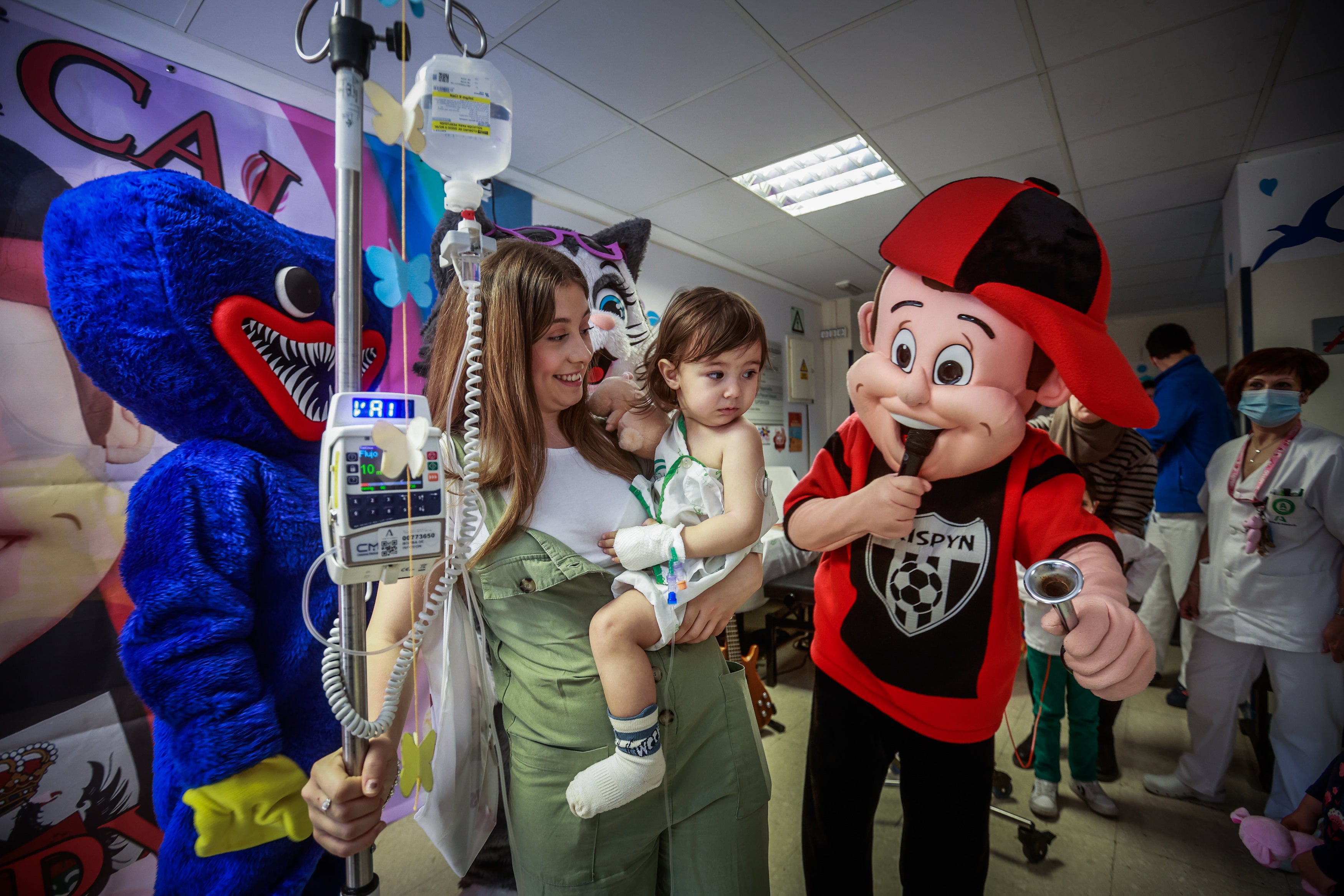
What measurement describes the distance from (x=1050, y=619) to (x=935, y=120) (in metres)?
2.61

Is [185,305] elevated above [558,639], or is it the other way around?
[185,305]

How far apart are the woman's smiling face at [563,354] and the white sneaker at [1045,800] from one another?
2255 mm

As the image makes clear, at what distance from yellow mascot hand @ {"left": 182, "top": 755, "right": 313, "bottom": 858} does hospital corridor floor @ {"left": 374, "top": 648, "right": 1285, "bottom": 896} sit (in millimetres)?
1090

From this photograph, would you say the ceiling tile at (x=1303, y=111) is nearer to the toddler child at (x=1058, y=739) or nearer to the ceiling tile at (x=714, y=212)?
the toddler child at (x=1058, y=739)

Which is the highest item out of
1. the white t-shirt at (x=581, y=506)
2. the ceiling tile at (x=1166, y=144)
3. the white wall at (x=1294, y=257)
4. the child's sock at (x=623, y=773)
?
the ceiling tile at (x=1166, y=144)

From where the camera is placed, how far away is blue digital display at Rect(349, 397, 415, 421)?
26.0 inches

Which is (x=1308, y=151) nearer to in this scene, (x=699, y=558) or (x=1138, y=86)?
A: (x=1138, y=86)

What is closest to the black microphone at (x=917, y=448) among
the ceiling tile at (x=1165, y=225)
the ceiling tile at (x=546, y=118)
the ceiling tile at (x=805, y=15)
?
the ceiling tile at (x=805, y=15)

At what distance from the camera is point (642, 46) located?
6.69ft

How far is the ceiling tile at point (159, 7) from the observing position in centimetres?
166

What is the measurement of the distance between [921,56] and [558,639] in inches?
97.9

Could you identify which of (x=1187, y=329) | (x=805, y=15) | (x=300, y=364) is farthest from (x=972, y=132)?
(x=1187, y=329)

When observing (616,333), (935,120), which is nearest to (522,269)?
(616,333)

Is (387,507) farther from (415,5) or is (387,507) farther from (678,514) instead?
(415,5)
